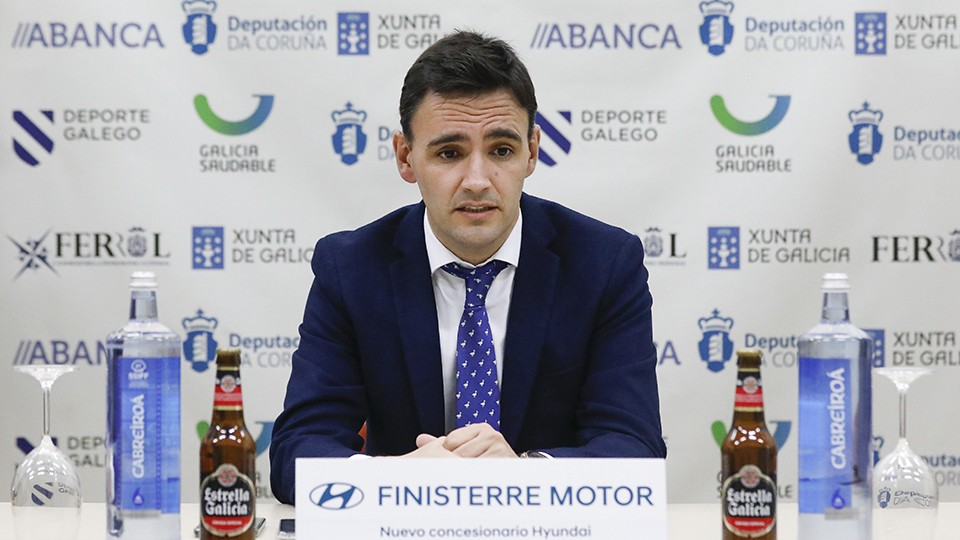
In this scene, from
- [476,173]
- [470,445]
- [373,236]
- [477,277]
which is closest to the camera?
[470,445]

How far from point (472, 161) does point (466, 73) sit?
16 centimetres

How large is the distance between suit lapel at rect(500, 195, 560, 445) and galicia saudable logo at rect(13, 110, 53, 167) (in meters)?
1.81

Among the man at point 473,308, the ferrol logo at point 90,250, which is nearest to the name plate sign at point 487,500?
the man at point 473,308

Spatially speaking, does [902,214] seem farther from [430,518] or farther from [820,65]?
[430,518]

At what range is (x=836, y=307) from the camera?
145cm

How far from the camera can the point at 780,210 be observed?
10.7 ft

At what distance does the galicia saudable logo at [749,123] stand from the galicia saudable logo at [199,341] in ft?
5.20

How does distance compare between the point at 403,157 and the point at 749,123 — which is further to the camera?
the point at 749,123

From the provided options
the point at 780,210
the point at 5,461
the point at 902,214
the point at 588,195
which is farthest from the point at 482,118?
the point at 5,461

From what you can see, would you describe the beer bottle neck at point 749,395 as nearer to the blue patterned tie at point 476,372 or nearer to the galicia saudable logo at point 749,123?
the blue patterned tie at point 476,372

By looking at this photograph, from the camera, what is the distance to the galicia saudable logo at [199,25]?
3.29m

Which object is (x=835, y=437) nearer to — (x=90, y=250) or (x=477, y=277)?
(x=477, y=277)

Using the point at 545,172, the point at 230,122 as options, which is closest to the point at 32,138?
the point at 230,122

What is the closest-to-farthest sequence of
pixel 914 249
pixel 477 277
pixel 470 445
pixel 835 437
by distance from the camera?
pixel 835 437 < pixel 470 445 < pixel 477 277 < pixel 914 249
